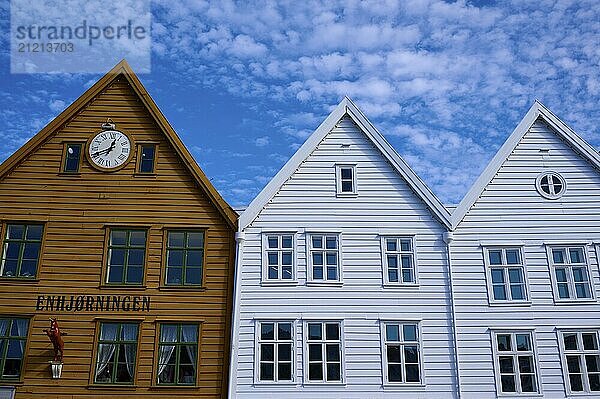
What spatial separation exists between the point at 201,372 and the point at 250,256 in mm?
3987

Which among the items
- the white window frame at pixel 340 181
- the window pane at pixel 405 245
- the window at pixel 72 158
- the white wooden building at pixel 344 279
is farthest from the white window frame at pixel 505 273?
the window at pixel 72 158

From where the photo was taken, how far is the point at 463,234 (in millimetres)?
21219

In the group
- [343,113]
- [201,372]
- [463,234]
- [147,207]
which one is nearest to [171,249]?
[147,207]

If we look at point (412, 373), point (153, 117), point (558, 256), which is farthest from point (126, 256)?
point (558, 256)

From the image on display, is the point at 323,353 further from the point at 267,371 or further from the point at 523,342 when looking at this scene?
the point at 523,342

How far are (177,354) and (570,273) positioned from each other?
1310 cm

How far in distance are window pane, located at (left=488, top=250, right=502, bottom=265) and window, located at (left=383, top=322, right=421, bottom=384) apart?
3469 mm

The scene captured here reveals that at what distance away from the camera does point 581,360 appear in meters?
19.8

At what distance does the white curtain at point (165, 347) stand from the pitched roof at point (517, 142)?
9.97 metres

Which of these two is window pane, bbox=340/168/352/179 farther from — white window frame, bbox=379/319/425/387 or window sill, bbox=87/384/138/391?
window sill, bbox=87/384/138/391

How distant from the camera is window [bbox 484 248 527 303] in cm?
2061

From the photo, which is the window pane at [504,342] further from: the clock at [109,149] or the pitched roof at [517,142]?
the clock at [109,149]

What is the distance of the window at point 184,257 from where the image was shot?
2072cm

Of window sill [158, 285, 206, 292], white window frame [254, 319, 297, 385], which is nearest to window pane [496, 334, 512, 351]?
white window frame [254, 319, 297, 385]
